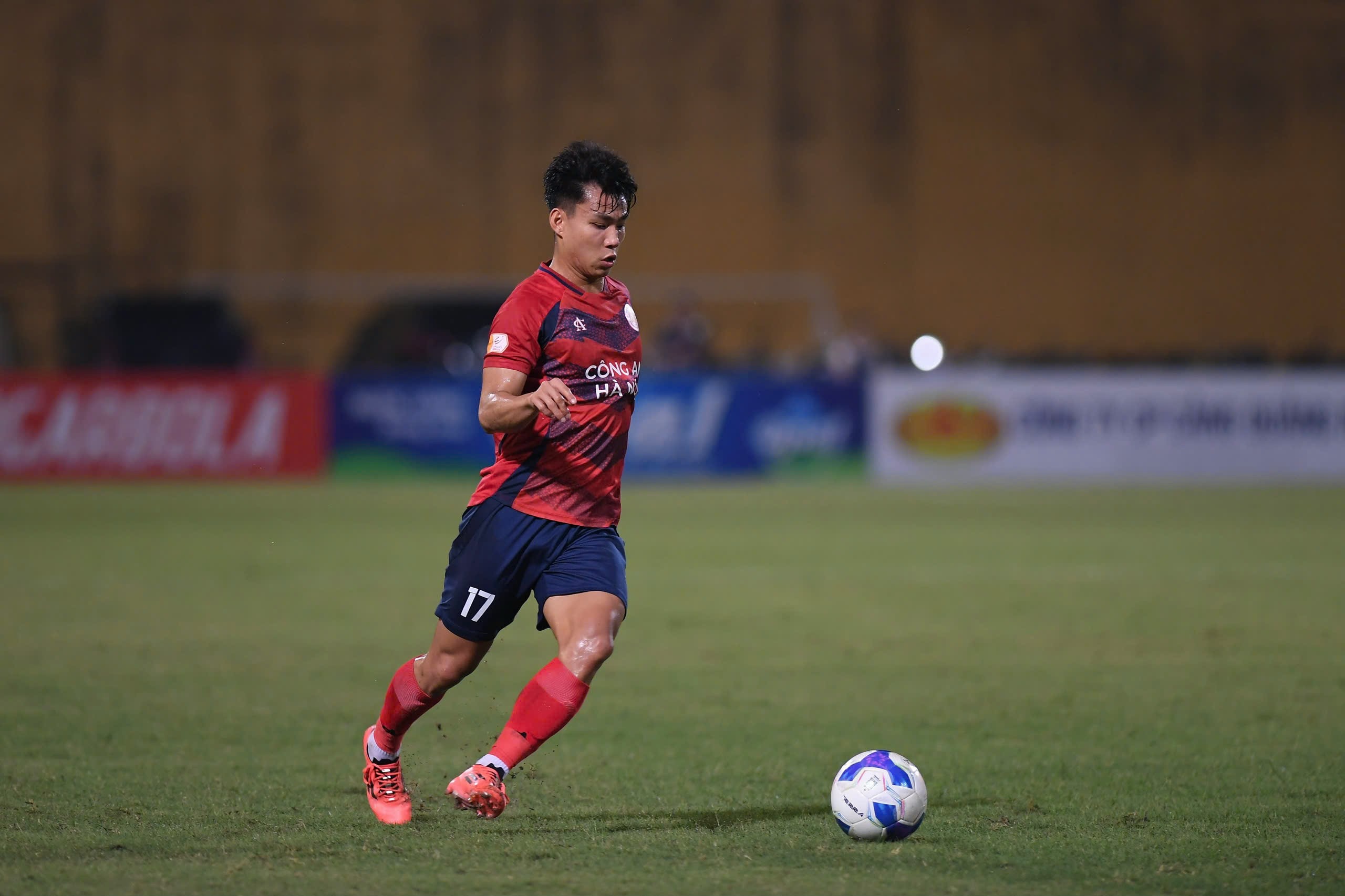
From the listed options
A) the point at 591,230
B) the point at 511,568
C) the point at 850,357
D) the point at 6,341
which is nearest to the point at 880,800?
the point at 511,568

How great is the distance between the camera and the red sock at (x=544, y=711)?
15.4ft

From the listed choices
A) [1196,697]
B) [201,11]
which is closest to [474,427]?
[201,11]

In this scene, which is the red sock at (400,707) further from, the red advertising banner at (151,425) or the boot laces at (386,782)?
the red advertising banner at (151,425)

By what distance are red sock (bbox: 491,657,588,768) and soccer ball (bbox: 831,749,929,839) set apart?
857mm

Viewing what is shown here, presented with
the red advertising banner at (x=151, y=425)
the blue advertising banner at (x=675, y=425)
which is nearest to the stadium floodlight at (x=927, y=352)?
the blue advertising banner at (x=675, y=425)

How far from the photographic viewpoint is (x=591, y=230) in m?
4.80

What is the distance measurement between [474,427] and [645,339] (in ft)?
25.4

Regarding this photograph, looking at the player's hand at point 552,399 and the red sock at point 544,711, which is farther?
the red sock at point 544,711

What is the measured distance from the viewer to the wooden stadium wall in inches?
1075

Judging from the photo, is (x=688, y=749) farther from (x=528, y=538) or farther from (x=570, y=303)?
(x=570, y=303)

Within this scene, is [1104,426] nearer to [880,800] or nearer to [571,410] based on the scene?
[880,800]

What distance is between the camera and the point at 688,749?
6.08m

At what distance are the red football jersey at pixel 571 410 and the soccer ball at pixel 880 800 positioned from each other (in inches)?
44.3

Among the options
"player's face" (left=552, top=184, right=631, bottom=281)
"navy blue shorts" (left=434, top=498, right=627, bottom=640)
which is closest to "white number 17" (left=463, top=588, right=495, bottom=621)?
"navy blue shorts" (left=434, top=498, right=627, bottom=640)
